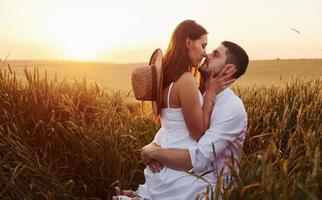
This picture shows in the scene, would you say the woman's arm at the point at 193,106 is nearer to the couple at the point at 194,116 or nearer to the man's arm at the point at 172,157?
the couple at the point at 194,116

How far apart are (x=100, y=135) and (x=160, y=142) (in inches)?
38.7

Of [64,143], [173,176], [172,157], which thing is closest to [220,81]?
[172,157]

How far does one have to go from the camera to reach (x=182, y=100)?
162 inches

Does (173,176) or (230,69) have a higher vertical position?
(230,69)

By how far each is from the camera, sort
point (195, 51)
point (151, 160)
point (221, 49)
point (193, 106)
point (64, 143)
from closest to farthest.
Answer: point (193, 106)
point (221, 49)
point (195, 51)
point (151, 160)
point (64, 143)

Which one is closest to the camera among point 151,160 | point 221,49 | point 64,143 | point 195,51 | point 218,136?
point 218,136

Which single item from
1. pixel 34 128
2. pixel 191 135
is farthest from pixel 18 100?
pixel 191 135

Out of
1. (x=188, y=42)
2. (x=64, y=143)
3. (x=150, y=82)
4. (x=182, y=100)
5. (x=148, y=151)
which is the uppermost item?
(x=188, y=42)

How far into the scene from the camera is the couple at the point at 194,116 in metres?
4.02

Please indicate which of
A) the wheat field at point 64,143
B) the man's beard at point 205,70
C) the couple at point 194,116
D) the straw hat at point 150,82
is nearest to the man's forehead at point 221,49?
the couple at point 194,116

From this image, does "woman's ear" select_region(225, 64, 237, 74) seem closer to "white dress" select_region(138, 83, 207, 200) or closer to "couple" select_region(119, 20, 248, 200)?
"couple" select_region(119, 20, 248, 200)

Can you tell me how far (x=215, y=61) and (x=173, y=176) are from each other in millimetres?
929

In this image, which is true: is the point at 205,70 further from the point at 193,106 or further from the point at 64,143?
the point at 64,143

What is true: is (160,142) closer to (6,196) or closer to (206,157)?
(206,157)
